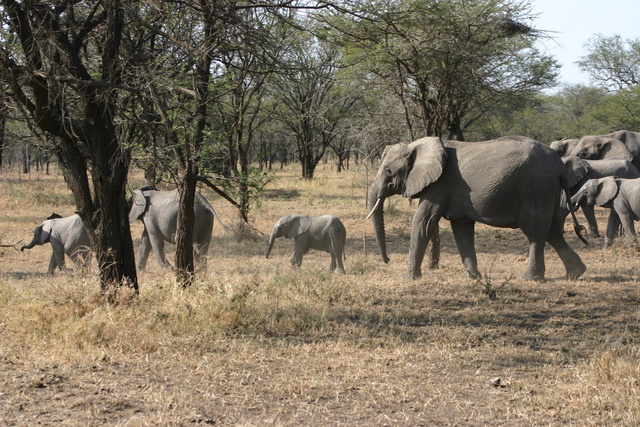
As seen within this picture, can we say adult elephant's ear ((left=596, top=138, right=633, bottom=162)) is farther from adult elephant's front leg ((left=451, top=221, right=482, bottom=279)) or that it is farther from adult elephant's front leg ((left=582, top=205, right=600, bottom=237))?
adult elephant's front leg ((left=451, top=221, right=482, bottom=279))

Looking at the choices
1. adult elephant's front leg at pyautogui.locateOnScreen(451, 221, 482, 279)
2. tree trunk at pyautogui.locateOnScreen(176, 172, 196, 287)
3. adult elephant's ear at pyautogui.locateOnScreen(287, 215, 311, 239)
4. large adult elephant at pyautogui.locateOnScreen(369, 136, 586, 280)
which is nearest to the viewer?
tree trunk at pyautogui.locateOnScreen(176, 172, 196, 287)

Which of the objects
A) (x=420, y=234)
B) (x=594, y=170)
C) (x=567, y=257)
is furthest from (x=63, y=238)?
(x=594, y=170)

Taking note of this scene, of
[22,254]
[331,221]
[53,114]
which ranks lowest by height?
[22,254]

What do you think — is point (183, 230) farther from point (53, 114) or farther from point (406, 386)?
point (406, 386)

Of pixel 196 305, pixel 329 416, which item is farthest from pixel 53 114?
pixel 329 416

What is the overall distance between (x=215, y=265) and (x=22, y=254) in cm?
398

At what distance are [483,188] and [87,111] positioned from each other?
4893 millimetres

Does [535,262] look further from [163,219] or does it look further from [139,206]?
[139,206]

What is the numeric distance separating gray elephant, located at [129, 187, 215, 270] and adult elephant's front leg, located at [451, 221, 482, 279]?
3649mm

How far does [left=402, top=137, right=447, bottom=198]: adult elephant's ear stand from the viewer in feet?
30.0

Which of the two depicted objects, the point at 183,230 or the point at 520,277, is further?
the point at 520,277

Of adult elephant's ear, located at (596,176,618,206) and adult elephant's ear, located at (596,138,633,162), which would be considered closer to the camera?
adult elephant's ear, located at (596,176,618,206)

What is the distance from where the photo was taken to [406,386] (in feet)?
16.1

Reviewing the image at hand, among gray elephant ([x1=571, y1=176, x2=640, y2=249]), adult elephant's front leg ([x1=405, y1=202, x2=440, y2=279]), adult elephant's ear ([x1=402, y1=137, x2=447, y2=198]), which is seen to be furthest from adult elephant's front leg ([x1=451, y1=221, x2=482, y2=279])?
gray elephant ([x1=571, y1=176, x2=640, y2=249])
